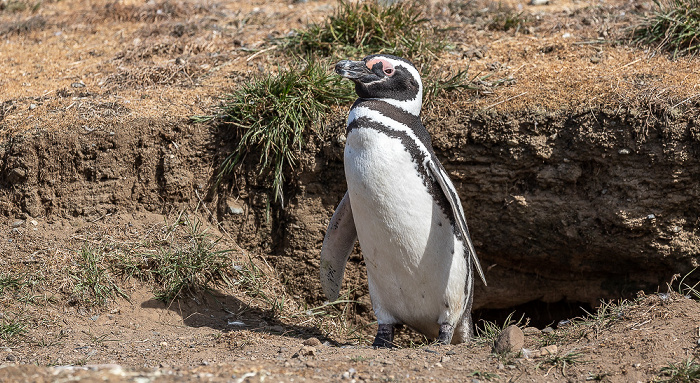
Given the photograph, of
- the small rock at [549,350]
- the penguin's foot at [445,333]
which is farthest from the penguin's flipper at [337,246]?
the small rock at [549,350]

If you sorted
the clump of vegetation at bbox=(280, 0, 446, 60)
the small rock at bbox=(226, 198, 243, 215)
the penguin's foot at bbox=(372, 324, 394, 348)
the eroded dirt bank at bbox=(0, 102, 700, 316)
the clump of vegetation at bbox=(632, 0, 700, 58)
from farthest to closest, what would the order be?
the clump of vegetation at bbox=(280, 0, 446, 60)
the clump of vegetation at bbox=(632, 0, 700, 58)
the small rock at bbox=(226, 198, 243, 215)
the eroded dirt bank at bbox=(0, 102, 700, 316)
the penguin's foot at bbox=(372, 324, 394, 348)

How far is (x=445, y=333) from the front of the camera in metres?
3.68

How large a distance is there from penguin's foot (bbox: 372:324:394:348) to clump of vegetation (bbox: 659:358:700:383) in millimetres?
1422

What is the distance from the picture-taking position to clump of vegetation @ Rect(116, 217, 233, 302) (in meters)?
4.03

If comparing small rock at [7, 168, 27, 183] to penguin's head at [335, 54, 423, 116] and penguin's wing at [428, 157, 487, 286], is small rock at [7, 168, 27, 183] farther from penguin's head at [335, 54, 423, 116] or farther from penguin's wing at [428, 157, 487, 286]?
penguin's wing at [428, 157, 487, 286]

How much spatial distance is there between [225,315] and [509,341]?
1.74 metres

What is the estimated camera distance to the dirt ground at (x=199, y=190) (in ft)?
9.71

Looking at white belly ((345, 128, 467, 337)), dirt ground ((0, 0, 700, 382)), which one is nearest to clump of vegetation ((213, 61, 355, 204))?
dirt ground ((0, 0, 700, 382))

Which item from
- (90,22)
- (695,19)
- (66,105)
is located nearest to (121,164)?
(66,105)

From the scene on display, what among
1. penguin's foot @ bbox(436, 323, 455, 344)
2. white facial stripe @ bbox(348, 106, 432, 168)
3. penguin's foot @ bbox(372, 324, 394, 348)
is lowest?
penguin's foot @ bbox(372, 324, 394, 348)

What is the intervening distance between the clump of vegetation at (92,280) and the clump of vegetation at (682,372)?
276 cm

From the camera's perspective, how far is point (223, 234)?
15.1ft

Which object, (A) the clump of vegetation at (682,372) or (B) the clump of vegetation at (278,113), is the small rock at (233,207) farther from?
(A) the clump of vegetation at (682,372)

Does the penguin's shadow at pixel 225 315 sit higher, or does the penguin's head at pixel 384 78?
the penguin's head at pixel 384 78
